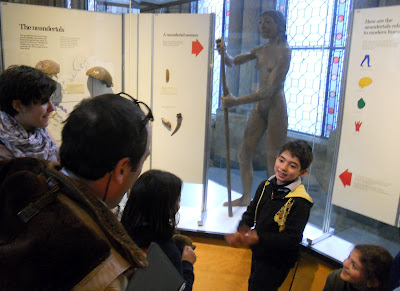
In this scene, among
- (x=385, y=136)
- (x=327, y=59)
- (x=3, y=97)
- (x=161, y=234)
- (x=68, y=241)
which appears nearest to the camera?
(x=68, y=241)

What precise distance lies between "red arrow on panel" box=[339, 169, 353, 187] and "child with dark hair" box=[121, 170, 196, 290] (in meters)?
1.91

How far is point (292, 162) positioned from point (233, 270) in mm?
1238

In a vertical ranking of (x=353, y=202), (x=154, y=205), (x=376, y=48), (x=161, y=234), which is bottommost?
(x=353, y=202)

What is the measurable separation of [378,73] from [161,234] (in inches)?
83.9

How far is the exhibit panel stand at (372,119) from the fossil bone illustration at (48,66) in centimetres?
246

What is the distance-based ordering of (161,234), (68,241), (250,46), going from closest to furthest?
(68,241), (161,234), (250,46)

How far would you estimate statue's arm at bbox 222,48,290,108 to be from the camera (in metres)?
3.12

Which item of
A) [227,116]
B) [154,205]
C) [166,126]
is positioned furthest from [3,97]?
[227,116]

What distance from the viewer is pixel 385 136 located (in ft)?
8.59

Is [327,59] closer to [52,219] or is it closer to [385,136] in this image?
[385,136]

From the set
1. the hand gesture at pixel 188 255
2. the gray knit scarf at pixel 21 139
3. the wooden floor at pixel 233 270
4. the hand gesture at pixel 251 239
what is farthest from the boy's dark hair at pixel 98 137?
the wooden floor at pixel 233 270

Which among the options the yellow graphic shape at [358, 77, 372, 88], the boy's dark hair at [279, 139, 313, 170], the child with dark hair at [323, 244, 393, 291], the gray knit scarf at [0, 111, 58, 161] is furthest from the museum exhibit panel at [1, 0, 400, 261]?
the gray knit scarf at [0, 111, 58, 161]

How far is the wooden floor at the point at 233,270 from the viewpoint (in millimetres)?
2643

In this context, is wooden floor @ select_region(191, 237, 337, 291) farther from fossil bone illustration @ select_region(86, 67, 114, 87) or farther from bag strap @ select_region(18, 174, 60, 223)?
bag strap @ select_region(18, 174, 60, 223)
